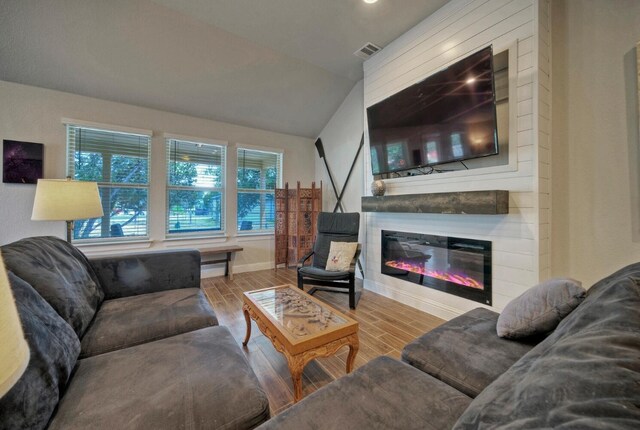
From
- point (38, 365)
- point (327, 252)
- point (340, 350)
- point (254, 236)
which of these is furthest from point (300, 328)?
point (254, 236)

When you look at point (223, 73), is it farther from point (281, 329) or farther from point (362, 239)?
point (281, 329)

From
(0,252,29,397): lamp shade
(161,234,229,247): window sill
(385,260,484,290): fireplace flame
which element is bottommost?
(385,260,484,290): fireplace flame

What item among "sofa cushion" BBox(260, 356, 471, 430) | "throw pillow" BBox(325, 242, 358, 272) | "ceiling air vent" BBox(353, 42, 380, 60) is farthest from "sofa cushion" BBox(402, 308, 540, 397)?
"ceiling air vent" BBox(353, 42, 380, 60)

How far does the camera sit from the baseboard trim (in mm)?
2573

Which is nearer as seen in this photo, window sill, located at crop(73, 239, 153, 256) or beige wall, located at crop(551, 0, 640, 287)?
beige wall, located at crop(551, 0, 640, 287)

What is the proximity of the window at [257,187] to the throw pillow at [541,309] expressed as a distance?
4058 millimetres

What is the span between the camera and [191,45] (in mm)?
3025

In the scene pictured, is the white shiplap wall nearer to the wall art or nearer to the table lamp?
the table lamp

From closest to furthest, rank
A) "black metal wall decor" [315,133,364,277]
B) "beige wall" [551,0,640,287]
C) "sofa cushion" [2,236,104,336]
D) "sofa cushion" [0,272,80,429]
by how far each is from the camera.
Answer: "sofa cushion" [0,272,80,429] → "sofa cushion" [2,236,104,336] → "beige wall" [551,0,640,287] → "black metal wall decor" [315,133,364,277]

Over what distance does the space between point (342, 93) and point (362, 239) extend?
256cm

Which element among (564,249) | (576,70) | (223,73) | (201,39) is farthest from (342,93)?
(564,249)

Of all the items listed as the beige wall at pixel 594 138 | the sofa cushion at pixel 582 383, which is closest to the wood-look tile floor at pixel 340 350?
the sofa cushion at pixel 582 383

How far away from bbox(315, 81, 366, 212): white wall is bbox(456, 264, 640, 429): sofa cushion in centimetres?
355

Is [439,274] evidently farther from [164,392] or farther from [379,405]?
[164,392]
